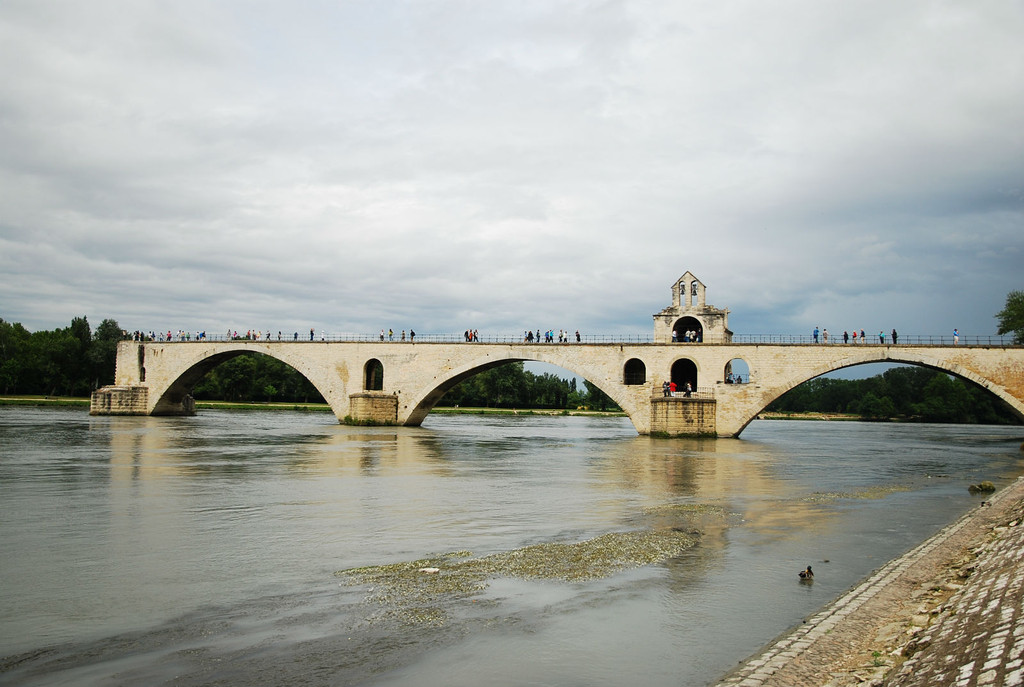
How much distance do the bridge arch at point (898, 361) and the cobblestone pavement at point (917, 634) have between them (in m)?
27.9

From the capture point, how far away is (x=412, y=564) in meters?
9.62

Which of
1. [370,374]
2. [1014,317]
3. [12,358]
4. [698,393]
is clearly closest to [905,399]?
[1014,317]

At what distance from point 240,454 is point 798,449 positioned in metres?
24.5

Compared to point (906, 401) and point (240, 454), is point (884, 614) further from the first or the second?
point (906, 401)

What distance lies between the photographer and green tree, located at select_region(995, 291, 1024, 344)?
48781mm

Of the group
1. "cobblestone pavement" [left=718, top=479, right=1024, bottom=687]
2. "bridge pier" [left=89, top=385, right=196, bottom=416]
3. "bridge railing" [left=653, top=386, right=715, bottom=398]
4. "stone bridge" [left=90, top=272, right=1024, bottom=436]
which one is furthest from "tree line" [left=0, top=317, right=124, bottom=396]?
"cobblestone pavement" [left=718, top=479, right=1024, bottom=687]

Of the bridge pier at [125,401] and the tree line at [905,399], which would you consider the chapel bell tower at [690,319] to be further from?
the bridge pier at [125,401]

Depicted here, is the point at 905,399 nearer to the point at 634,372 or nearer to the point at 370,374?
the point at 634,372

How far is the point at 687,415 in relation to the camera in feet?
121

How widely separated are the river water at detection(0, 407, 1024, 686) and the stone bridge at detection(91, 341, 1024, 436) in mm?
12238

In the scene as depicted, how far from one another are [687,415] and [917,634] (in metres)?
31.3

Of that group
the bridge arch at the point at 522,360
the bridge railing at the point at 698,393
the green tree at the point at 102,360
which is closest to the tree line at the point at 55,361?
the green tree at the point at 102,360

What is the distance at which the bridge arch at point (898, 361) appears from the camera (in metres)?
32.7

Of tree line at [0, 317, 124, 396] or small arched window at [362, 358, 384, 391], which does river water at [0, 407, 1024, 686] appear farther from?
tree line at [0, 317, 124, 396]
